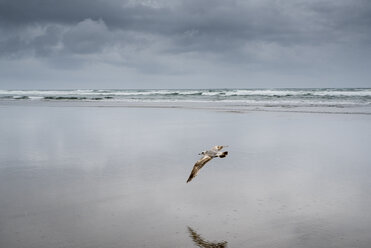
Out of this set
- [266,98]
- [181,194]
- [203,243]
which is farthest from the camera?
[266,98]

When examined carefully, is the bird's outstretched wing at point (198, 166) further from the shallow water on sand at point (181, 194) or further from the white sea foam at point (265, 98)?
the white sea foam at point (265, 98)

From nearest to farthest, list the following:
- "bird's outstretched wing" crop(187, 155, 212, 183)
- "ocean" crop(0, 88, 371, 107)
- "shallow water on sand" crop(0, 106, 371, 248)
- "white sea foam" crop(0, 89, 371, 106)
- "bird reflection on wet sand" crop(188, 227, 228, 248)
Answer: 1. "bird reflection on wet sand" crop(188, 227, 228, 248)
2. "shallow water on sand" crop(0, 106, 371, 248)
3. "bird's outstretched wing" crop(187, 155, 212, 183)
4. "ocean" crop(0, 88, 371, 107)
5. "white sea foam" crop(0, 89, 371, 106)

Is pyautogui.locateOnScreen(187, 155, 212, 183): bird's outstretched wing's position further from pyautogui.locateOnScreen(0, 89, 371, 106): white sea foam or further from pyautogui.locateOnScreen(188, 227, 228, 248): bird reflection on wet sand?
pyautogui.locateOnScreen(0, 89, 371, 106): white sea foam

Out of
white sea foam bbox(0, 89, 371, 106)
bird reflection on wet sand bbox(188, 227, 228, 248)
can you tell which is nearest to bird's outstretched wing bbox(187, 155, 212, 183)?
bird reflection on wet sand bbox(188, 227, 228, 248)

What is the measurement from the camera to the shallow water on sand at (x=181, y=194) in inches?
166

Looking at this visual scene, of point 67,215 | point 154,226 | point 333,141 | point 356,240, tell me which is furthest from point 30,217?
point 333,141

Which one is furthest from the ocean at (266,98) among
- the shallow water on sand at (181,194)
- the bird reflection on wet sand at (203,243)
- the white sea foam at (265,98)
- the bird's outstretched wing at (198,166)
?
the bird reflection on wet sand at (203,243)

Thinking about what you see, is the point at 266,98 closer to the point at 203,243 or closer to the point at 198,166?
the point at 198,166

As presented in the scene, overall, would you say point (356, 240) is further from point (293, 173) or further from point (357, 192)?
point (293, 173)

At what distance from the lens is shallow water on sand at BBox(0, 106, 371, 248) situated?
4.21m

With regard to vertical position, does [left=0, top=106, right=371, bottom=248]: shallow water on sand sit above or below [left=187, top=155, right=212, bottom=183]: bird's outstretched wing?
below

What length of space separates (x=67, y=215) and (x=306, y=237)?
2.85 meters

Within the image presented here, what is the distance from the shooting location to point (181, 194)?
18.4ft

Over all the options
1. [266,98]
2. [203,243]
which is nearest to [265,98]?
[266,98]
